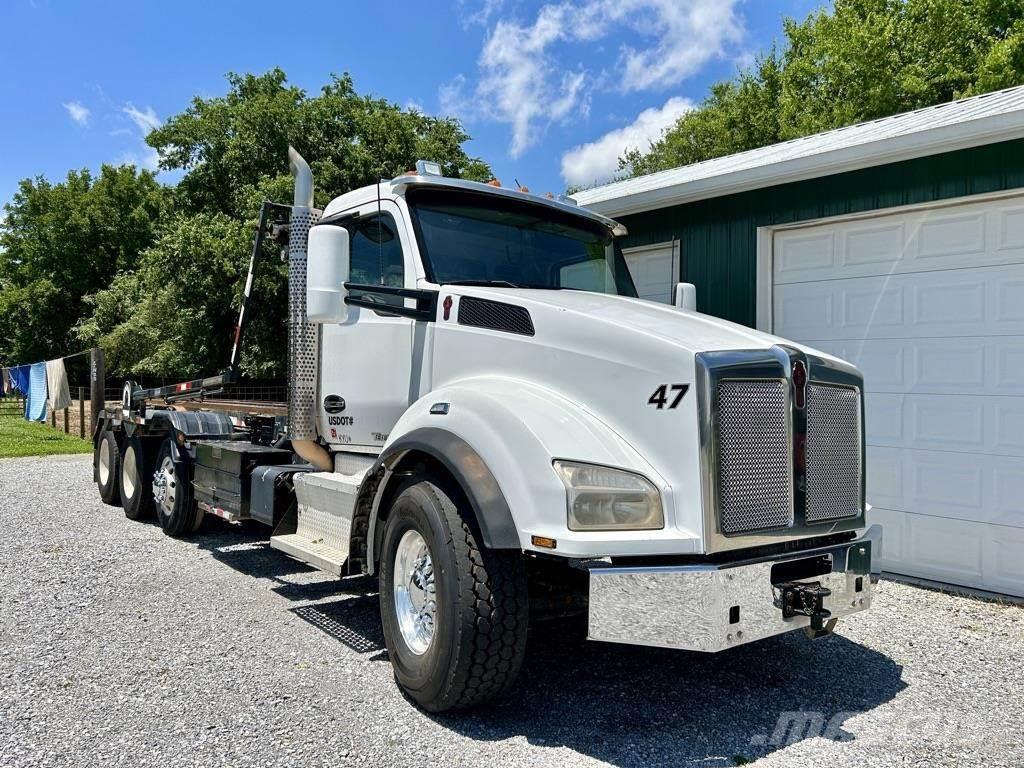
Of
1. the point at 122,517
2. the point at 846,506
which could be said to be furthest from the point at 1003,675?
the point at 122,517

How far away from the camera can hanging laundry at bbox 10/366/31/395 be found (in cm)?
2296

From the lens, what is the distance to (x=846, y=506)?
12.5ft

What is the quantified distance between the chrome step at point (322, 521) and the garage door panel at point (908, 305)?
4427mm

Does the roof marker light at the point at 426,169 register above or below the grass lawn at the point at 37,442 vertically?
above

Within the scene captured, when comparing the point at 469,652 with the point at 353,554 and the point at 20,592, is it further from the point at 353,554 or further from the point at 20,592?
the point at 20,592

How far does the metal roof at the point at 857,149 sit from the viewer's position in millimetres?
5812

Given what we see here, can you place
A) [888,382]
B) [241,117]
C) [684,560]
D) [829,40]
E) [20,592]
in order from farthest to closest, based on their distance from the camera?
[829,40]
[241,117]
[888,382]
[20,592]
[684,560]

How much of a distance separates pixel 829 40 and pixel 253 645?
972 inches

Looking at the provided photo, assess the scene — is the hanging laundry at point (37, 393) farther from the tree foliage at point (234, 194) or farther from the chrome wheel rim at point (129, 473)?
the chrome wheel rim at point (129, 473)

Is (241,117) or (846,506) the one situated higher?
(241,117)

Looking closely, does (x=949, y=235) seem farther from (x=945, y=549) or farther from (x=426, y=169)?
(x=426, y=169)

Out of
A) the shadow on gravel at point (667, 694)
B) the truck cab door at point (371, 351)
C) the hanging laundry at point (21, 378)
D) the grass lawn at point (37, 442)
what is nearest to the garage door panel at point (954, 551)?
the shadow on gravel at point (667, 694)

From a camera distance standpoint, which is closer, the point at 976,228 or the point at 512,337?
the point at 512,337

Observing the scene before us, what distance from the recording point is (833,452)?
3.74 meters
